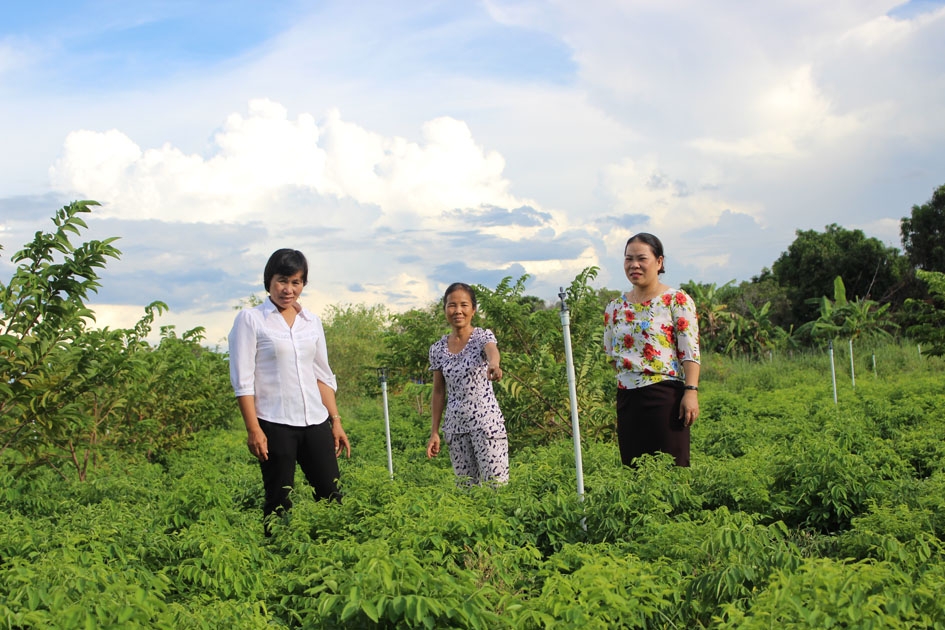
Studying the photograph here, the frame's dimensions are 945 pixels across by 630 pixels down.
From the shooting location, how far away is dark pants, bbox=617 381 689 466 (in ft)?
16.5

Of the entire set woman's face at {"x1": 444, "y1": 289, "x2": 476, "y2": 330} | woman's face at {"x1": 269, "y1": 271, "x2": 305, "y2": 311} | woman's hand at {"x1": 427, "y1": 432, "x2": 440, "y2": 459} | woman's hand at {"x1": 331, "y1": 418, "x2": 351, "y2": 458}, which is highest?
woman's face at {"x1": 269, "y1": 271, "x2": 305, "y2": 311}

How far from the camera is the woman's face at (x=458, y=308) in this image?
5.69 meters

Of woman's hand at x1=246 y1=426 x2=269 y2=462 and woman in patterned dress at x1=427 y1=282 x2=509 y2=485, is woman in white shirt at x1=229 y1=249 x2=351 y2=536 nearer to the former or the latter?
woman's hand at x1=246 y1=426 x2=269 y2=462

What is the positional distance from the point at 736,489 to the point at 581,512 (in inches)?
53.2

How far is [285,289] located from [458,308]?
4.10 ft

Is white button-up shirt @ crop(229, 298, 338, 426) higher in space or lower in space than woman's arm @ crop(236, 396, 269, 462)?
higher

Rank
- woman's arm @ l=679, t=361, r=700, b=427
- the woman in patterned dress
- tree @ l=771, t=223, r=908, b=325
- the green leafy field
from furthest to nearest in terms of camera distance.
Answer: tree @ l=771, t=223, r=908, b=325
the woman in patterned dress
woman's arm @ l=679, t=361, r=700, b=427
the green leafy field

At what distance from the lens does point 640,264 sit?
4984 mm

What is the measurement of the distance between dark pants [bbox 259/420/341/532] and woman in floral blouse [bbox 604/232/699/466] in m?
1.79

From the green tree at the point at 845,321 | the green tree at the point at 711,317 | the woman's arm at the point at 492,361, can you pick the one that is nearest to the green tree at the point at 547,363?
the woman's arm at the point at 492,361

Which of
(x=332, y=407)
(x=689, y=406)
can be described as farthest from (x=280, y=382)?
(x=689, y=406)

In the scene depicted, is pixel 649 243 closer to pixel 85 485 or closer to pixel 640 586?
pixel 640 586

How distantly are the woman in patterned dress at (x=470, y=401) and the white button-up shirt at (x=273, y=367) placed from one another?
1.02 metres

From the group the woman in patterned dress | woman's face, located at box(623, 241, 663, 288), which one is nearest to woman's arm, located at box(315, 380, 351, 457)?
the woman in patterned dress
